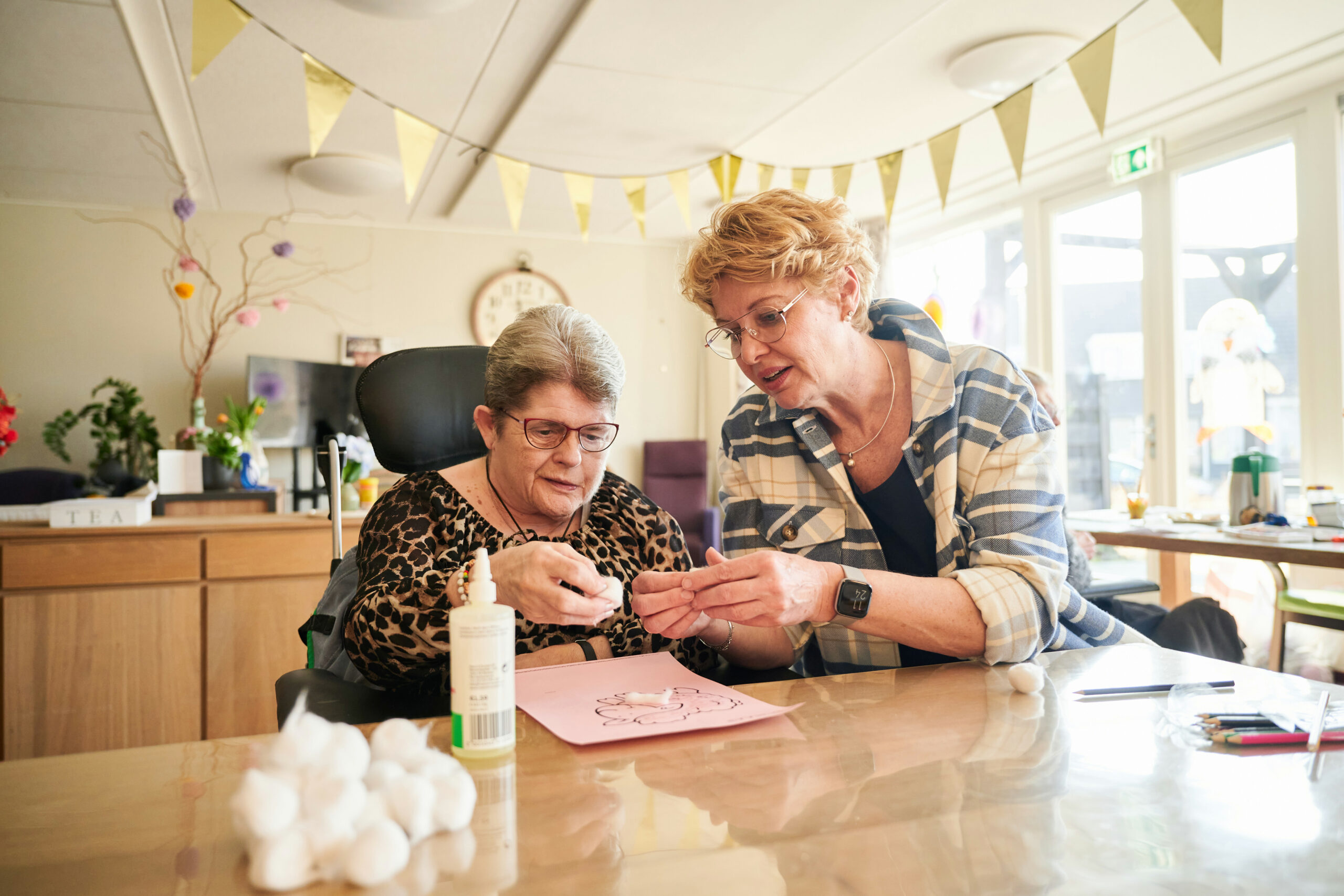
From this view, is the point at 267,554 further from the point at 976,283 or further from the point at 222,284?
the point at 976,283

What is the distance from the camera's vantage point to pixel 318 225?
18.7 feet

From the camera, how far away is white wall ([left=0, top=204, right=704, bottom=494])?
5.23 m

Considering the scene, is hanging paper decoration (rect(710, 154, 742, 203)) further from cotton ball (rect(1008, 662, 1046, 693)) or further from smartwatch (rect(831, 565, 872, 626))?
cotton ball (rect(1008, 662, 1046, 693))

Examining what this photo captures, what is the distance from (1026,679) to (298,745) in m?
0.81

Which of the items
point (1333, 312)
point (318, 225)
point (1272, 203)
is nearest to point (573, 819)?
point (1333, 312)

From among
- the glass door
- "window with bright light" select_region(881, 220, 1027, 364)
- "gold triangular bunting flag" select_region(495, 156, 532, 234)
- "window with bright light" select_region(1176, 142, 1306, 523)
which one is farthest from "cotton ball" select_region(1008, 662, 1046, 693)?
"window with bright light" select_region(881, 220, 1027, 364)

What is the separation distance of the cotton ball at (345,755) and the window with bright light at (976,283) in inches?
192

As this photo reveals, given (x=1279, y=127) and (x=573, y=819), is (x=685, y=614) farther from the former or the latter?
(x=1279, y=127)

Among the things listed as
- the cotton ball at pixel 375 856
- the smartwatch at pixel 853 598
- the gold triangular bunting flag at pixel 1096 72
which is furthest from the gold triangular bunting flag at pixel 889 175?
the cotton ball at pixel 375 856

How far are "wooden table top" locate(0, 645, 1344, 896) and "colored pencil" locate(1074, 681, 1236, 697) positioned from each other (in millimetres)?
Answer: 69

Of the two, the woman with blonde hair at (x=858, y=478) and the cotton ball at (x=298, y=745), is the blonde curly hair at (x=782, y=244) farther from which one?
the cotton ball at (x=298, y=745)

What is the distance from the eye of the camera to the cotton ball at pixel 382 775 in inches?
24.0

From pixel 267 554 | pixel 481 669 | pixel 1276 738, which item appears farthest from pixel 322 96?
pixel 1276 738

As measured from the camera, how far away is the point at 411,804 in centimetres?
60
